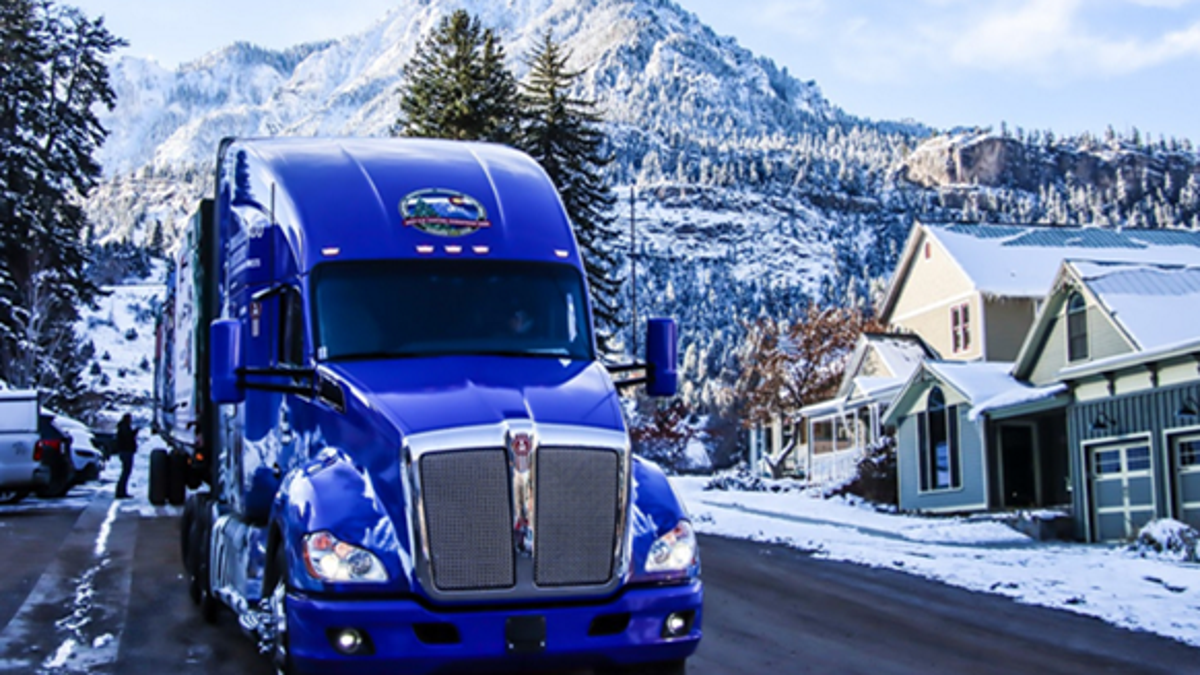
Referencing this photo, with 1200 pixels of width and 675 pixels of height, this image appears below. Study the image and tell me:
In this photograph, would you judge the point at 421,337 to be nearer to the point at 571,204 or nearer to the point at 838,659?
the point at 838,659

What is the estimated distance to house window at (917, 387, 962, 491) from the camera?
33406 mm

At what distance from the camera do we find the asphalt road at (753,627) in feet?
32.6

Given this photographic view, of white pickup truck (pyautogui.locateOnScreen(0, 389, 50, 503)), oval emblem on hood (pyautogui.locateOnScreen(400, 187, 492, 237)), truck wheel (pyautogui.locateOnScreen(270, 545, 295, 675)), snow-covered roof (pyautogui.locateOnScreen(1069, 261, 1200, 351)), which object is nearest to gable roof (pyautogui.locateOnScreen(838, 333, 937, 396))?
snow-covered roof (pyautogui.locateOnScreen(1069, 261, 1200, 351))

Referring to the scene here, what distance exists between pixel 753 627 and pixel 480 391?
5.43 metres

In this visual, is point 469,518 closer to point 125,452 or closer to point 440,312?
point 440,312

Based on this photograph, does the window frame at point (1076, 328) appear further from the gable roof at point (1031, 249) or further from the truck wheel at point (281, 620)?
the truck wheel at point (281, 620)

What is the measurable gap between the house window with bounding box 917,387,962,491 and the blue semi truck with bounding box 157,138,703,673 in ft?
83.8

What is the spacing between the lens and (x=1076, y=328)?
92.7 ft

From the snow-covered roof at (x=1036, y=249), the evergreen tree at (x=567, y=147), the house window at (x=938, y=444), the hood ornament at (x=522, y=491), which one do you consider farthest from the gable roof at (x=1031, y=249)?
the hood ornament at (x=522, y=491)

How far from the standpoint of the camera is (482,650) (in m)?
6.71

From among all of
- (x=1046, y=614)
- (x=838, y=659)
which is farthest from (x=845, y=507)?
(x=838, y=659)

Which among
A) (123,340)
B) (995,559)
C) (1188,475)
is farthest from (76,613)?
(123,340)

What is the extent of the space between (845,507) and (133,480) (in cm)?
1893

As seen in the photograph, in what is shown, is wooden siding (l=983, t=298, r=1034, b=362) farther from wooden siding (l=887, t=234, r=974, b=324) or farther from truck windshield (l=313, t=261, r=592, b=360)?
truck windshield (l=313, t=261, r=592, b=360)
